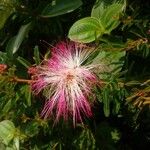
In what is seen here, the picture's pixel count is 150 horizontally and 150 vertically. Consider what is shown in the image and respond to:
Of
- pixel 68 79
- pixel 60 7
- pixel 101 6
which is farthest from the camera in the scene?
pixel 60 7

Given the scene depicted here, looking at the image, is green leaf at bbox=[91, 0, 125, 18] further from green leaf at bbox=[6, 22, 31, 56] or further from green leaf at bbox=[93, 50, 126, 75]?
green leaf at bbox=[6, 22, 31, 56]

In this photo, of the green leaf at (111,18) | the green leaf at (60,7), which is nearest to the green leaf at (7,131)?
the green leaf at (60,7)

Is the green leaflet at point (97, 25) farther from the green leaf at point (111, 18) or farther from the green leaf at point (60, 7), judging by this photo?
the green leaf at point (60, 7)

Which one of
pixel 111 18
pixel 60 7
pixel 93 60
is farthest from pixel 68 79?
pixel 60 7

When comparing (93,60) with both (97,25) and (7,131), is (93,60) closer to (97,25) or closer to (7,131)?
(97,25)

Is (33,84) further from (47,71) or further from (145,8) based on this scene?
(145,8)

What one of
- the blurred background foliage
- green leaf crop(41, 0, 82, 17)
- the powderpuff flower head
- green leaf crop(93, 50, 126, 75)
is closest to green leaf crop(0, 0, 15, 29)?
the blurred background foliage
